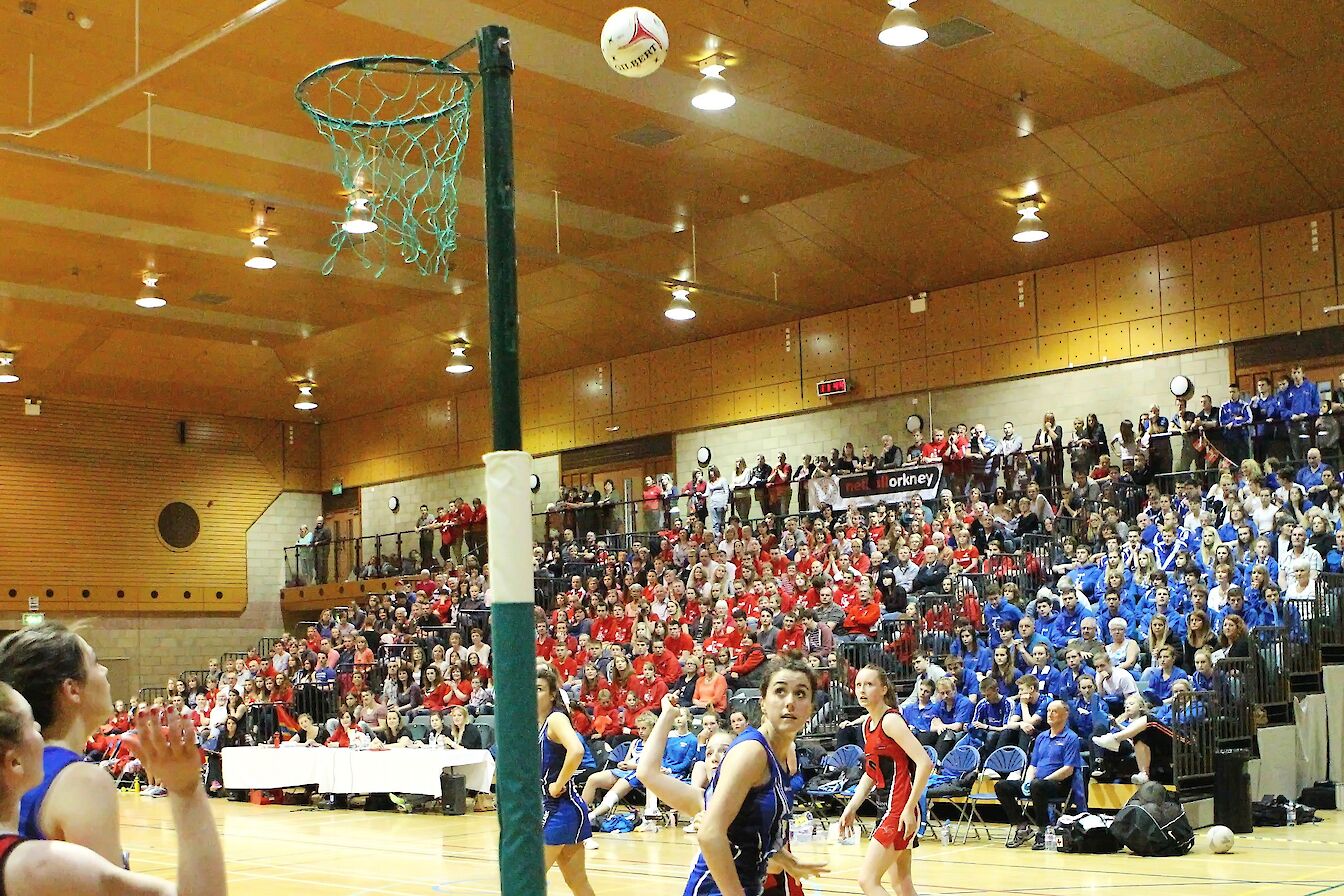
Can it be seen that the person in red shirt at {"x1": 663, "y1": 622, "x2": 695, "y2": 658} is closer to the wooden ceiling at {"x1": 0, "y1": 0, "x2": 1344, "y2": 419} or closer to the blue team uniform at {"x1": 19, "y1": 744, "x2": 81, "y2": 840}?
the wooden ceiling at {"x1": 0, "y1": 0, "x2": 1344, "y2": 419}

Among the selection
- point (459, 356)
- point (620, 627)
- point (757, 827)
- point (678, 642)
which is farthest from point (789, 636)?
point (459, 356)

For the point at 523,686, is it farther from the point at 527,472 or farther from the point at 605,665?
the point at 605,665

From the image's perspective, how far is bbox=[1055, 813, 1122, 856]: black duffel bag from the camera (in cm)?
1266

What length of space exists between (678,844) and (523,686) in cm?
1152

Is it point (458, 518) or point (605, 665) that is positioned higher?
point (458, 518)

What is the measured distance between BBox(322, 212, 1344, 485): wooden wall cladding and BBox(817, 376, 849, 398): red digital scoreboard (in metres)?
0.15

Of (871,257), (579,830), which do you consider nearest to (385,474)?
(871,257)

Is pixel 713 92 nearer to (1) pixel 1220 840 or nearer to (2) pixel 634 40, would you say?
(2) pixel 634 40

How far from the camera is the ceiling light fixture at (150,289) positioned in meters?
26.1

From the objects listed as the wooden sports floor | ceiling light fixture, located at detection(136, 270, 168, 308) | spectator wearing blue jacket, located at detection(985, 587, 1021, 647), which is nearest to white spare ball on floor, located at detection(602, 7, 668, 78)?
the wooden sports floor

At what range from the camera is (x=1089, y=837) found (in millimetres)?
12672

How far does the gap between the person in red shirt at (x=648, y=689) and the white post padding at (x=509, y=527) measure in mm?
14727

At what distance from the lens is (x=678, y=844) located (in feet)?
48.5

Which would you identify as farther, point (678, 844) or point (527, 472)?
point (678, 844)
